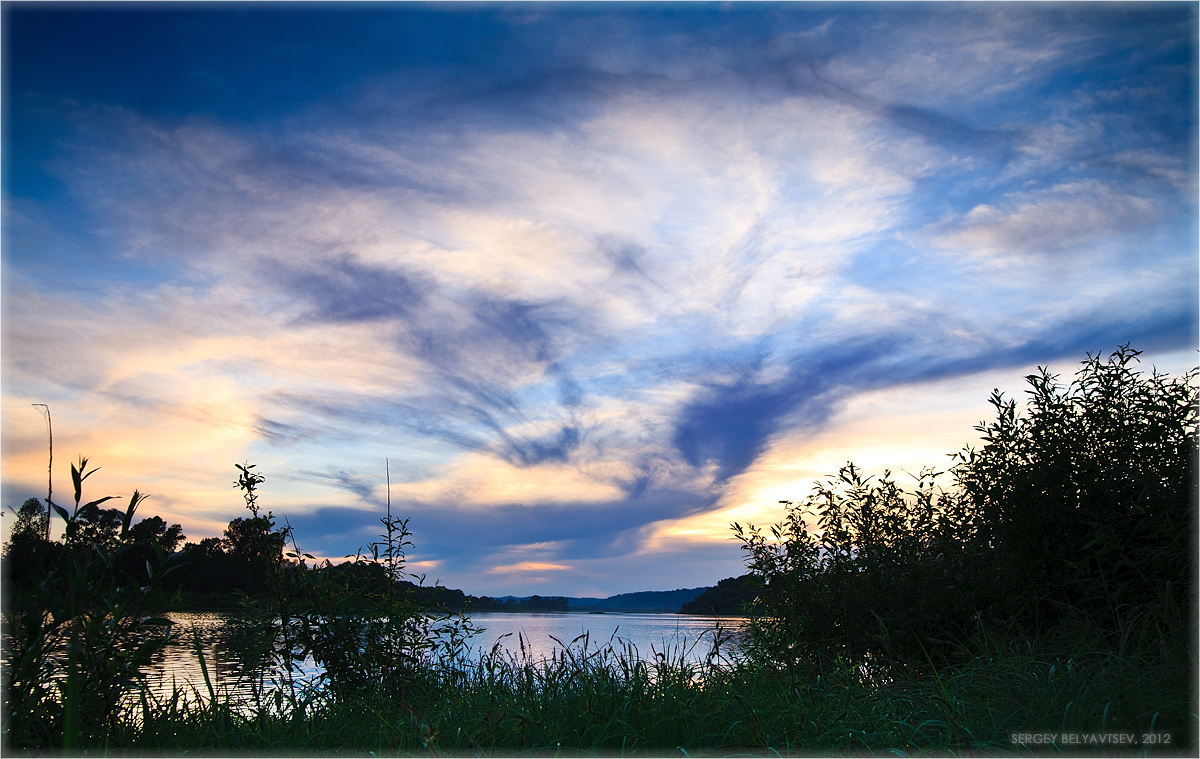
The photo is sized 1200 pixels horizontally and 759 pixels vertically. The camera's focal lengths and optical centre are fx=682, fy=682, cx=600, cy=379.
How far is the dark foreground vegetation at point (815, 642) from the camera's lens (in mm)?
3840

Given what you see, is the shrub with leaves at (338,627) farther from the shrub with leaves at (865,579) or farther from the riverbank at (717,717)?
the shrub with leaves at (865,579)

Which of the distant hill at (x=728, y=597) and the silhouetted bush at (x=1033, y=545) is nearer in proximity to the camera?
the silhouetted bush at (x=1033, y=545)

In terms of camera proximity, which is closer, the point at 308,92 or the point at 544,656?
the point at 544,656

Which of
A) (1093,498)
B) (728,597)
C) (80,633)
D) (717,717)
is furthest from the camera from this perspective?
(728,597)

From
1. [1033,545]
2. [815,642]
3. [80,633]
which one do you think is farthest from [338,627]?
[1033,545]

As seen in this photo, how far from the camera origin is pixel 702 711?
4371 millimetres

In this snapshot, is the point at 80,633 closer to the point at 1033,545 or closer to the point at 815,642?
the point at 815,642

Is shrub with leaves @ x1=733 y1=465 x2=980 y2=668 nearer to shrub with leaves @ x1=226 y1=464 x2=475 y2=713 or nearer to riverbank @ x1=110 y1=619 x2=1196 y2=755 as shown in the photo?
riverbank @ x1=110 y1=619 x2=1196 y2=755

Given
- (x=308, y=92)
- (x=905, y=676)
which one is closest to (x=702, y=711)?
(x=905, y=676)

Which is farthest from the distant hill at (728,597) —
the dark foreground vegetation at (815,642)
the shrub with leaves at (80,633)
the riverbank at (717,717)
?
the shrub with leaves at (80,633)

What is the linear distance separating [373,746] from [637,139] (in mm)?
6806

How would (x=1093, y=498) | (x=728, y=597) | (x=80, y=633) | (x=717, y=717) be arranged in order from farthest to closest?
(x=728, y=597)
(x=1093, y=498)
(x=717, y=717)
(x=80, y=633)

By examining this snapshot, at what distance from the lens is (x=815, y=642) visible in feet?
23.1

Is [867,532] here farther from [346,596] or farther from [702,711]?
[346,596]
